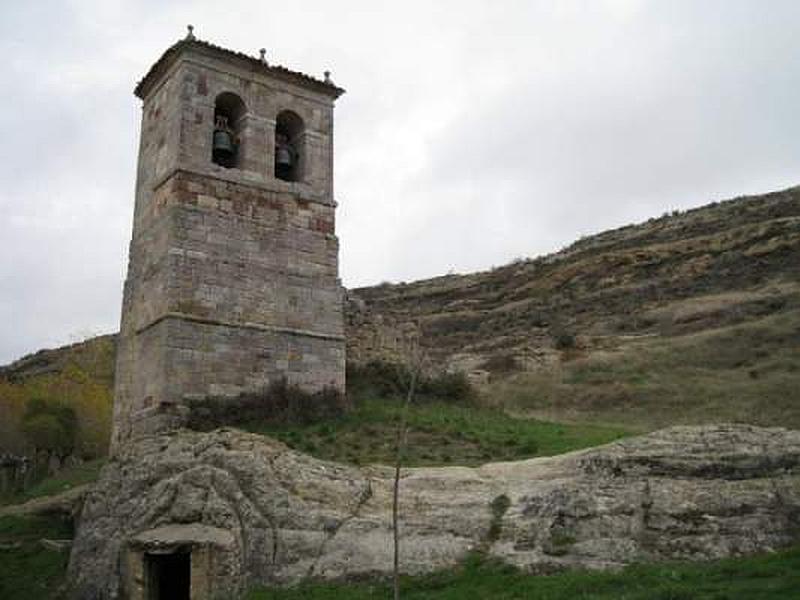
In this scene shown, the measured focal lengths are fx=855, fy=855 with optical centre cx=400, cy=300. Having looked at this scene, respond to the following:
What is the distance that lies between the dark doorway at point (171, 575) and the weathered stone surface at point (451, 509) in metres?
0.43

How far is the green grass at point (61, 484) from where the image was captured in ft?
66.8

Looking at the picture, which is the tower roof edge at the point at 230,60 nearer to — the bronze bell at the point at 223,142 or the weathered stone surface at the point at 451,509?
the bronze bell at the point at 223,142

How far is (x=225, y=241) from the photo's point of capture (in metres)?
16.4

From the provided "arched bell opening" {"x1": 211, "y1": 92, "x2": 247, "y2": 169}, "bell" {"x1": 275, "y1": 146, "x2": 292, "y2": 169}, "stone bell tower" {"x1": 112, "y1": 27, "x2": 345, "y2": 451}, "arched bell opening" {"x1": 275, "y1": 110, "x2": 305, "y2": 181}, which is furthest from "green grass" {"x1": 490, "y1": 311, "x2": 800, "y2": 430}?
"arched bell opening" {"x1": 211, "y1": 92, "x2": 247, "y2": 169}

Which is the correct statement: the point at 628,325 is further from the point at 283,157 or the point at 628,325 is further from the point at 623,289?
the point at 283,157

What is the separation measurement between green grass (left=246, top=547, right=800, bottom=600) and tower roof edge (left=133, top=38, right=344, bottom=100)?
10.9 m

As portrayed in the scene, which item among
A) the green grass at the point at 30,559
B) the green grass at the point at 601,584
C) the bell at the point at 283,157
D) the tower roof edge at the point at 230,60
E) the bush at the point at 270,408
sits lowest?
the green grass at the point at 601,584

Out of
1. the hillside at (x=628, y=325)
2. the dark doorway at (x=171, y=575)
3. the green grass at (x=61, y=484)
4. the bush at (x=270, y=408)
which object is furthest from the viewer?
the hillside at (x=628, y=325)

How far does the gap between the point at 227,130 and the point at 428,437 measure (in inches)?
291

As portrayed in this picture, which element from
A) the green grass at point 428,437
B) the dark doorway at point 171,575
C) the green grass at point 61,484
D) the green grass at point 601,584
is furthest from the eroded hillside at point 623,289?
the green grass at point 601,584

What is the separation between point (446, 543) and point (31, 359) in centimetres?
4865

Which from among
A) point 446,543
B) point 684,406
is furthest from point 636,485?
point 684,406

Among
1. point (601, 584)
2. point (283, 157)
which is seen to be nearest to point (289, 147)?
point (283, 157)

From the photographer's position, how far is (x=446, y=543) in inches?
424
